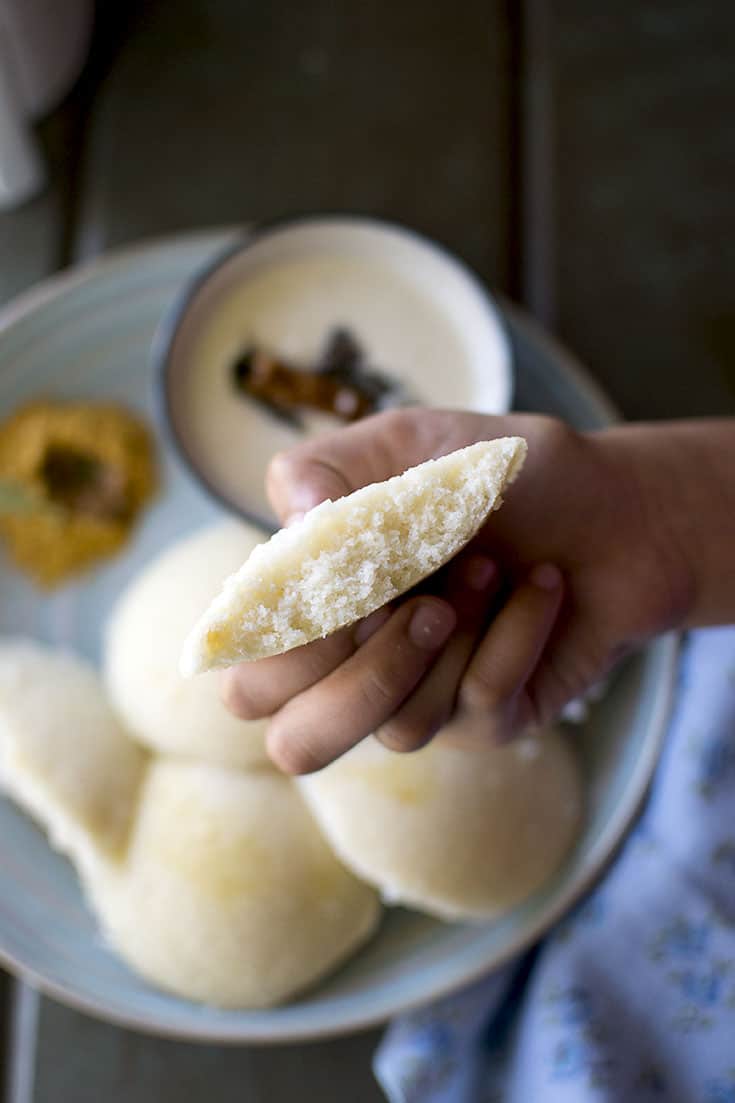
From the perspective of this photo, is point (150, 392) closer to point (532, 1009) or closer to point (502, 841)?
point (502, 841)

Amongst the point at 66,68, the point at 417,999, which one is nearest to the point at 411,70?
the point at 66,68

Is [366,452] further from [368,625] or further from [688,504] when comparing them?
[688,504]

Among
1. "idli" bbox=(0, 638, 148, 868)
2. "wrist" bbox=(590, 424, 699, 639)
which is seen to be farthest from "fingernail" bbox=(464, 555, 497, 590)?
"idli" bbox=(0, 638, 148, 868)

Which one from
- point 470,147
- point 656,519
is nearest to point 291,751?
point 656,519

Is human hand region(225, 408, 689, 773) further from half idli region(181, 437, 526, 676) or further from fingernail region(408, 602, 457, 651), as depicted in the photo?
half idli region(181, 437, 526, 676)

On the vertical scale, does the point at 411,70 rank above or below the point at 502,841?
above
